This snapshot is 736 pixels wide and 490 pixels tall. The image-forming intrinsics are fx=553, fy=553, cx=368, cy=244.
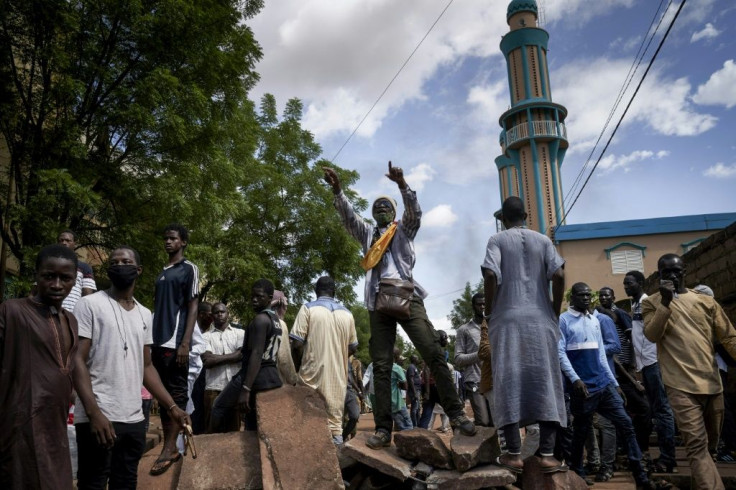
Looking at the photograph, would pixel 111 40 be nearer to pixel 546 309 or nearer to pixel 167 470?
pixel 167 470

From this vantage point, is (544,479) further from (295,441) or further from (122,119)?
(122,119)

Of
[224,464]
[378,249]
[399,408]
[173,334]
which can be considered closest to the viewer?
[224,464]

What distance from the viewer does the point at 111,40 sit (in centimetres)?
1024

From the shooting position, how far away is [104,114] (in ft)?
33.6

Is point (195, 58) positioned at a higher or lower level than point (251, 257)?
higher

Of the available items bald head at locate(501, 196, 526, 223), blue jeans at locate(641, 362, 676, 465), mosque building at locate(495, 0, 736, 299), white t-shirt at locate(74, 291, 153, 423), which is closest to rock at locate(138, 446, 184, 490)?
white t-shirt at locate(74, 291, 153, 423)

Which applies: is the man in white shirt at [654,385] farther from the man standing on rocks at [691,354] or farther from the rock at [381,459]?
the rock at [381,459]

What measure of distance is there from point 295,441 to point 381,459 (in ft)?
2.22

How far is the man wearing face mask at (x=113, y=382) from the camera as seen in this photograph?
315 cm

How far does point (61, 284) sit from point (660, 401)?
19.6 ft

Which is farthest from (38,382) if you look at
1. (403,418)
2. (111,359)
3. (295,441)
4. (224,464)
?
(403,418)

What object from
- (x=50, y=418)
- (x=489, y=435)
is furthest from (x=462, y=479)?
(x=50, y=418)

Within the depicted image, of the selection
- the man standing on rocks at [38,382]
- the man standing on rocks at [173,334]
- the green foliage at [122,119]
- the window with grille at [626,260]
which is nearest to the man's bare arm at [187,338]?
the man standing on rocks at [173,334]

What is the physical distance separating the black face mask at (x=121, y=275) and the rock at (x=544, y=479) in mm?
3124
